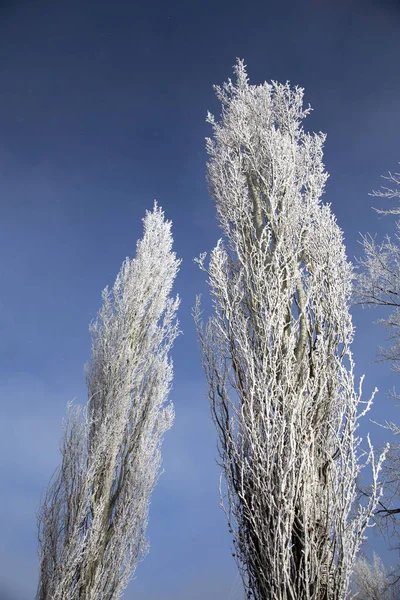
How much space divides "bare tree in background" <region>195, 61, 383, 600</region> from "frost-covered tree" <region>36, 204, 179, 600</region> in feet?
8.49

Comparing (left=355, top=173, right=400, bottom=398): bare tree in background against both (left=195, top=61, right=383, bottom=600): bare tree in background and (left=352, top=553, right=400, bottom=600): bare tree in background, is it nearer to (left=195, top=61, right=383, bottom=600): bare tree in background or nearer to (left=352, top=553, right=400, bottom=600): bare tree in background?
(left=195, top=61, right=383, bottom=600): bare tree in background

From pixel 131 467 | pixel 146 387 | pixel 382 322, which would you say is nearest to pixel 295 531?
pixel 131 467

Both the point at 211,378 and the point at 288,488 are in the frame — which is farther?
the point at 211,378

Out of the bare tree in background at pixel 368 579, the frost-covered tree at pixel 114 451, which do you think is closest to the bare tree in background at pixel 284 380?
the frost-covered tree at pixel 114 451

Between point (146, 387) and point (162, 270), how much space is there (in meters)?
2.13

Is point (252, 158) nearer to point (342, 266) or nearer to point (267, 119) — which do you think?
point (267, 119)

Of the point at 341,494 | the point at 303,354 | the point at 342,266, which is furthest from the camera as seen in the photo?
the point at 342,266

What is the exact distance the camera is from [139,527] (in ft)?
17.7

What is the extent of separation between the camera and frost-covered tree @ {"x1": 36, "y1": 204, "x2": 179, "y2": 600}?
Answer: 185 inches

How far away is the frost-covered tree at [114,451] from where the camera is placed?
15.4 feet

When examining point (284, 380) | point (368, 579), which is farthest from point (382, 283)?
point (368, 579)

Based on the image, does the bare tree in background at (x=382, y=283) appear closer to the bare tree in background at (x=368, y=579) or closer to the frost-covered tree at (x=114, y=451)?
the frost-covered tree at (x=114, y=451)

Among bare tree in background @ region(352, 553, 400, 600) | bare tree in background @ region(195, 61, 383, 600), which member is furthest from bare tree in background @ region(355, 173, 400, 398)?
bare tree in background @ region(352, 553, 400, 600)

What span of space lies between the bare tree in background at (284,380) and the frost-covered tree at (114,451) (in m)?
2.59
